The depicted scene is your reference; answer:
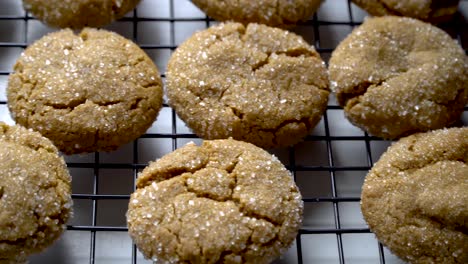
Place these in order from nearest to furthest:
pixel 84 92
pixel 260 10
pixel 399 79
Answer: pixel 84 92 < pixel 399 79 < pixel 260 10

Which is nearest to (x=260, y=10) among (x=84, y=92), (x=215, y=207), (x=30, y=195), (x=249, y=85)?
(x=249, y=85)

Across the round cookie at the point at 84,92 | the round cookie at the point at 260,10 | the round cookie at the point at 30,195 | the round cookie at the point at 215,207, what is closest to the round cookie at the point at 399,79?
the round cookie at the point at 260,10

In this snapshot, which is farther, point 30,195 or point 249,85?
point 249,85

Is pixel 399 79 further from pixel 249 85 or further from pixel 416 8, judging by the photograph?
pixel 249 85

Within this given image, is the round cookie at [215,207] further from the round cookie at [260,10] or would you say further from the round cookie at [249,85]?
the round cookie at [260,10]

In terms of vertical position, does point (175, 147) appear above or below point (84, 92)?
below

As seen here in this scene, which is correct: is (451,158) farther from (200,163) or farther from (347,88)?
(200,163)

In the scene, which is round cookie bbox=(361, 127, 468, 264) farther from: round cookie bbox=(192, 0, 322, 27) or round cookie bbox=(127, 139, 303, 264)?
round cookie bbox=(192, 0, 322, 27)
